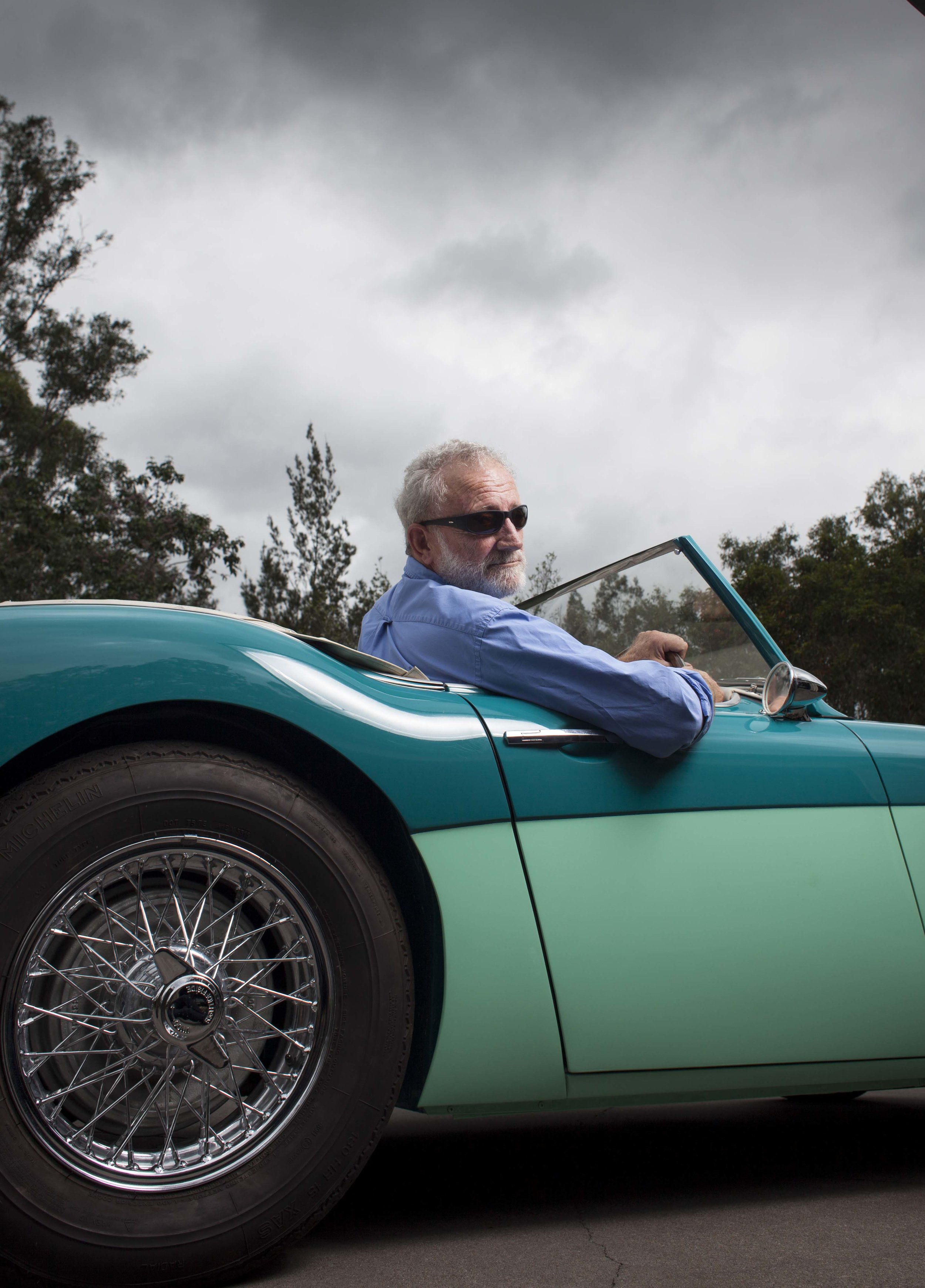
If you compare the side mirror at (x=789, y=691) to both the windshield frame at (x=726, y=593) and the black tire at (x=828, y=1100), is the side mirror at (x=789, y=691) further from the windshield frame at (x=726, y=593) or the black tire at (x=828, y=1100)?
the black tire at (x=828, y=1100)

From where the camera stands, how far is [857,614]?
142 feet

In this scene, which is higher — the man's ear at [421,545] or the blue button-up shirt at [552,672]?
the man's ear at [421,545]

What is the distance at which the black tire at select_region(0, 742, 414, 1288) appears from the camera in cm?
164

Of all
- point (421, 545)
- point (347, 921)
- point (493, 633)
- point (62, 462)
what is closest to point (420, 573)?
point (421, 545)

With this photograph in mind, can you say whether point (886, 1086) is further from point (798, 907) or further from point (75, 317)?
point (75, 317)

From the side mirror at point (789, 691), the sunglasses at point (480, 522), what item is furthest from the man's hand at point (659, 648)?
the sunglasses at point (480, 522)

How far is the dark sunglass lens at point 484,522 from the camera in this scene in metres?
2.78

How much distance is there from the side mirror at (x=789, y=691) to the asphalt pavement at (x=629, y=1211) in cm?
106

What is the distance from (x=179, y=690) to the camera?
184cm

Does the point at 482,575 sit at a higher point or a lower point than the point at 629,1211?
higher

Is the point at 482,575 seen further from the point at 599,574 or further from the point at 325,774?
the point at 325,774

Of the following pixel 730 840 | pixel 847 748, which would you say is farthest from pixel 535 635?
pixel 847 748

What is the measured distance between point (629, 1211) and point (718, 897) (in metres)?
0.70

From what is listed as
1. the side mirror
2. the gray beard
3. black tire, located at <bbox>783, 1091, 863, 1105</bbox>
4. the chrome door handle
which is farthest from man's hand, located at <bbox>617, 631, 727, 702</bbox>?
black tire, located at <bbox>783, 1091, 863, 1105</bbox>
